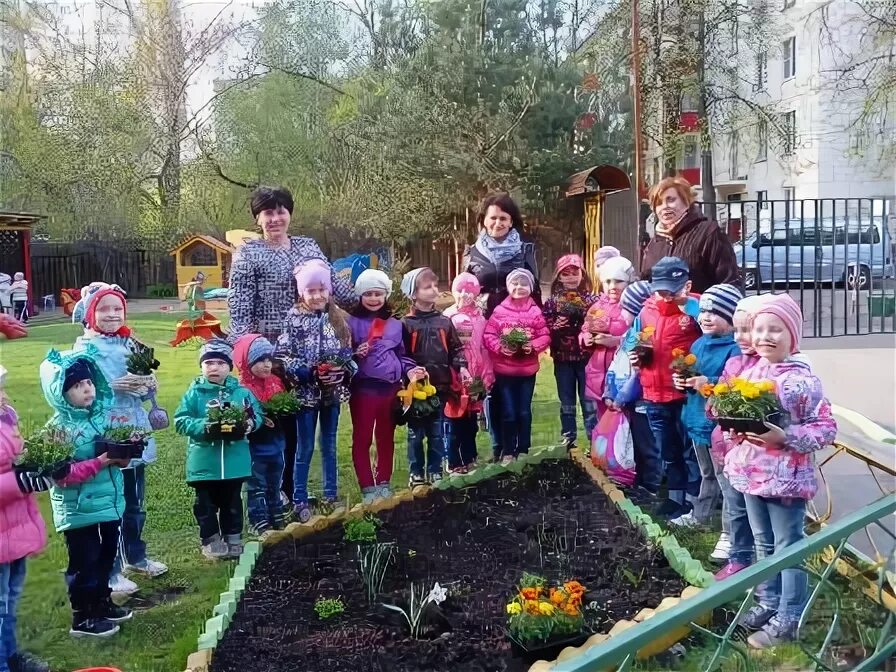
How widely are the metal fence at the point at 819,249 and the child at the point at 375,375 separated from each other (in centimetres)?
228

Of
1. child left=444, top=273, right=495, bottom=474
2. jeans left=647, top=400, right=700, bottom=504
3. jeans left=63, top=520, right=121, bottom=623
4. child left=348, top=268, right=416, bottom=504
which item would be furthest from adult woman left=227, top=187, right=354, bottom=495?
jeans left=647, top=400, right=700, bottom=504

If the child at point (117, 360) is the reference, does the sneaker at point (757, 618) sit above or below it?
below

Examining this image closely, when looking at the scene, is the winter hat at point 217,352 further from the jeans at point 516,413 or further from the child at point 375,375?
the jeans at point 516,413

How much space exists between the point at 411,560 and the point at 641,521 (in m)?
1.27

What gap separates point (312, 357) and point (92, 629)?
1728 millimetres

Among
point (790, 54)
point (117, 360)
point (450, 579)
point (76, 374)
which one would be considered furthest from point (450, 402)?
point (790, 54)

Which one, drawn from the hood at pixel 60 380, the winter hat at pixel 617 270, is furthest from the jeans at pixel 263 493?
the winter hat at pixel 617 270

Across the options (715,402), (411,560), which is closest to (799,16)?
(715,402)

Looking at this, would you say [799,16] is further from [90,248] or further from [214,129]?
[90,248]

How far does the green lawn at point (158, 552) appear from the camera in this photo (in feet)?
11.5

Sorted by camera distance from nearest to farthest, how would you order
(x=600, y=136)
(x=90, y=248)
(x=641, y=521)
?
(x=641, y=521) < (x=90, y=248) < (x=600, y=136)

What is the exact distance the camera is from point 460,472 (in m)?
5.41

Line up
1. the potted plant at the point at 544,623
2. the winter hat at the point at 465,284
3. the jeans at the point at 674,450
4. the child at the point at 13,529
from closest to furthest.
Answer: the child at the point at 13,529, the potted plant at the point at 544,623, the jeans at the point at 674,450, the winter hat at the point at 465,284

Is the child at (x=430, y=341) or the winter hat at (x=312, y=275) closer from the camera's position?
the winter hat at (x=312, y=275)
